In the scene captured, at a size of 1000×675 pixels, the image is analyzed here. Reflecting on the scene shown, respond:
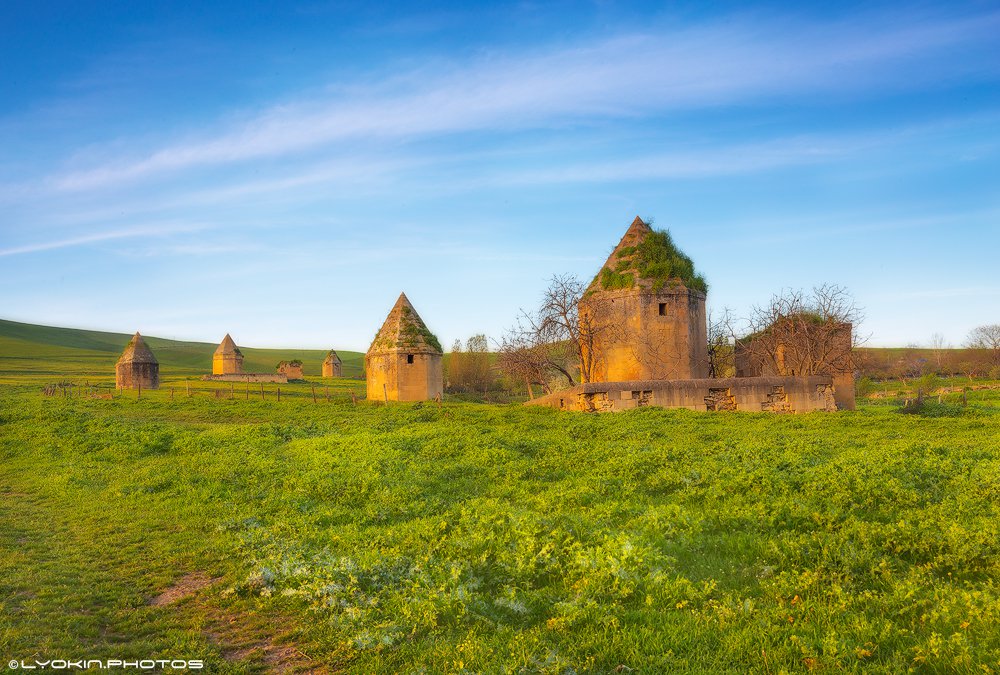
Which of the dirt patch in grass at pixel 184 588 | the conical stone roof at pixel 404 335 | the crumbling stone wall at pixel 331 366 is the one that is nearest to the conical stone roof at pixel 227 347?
the crumbling stone wall at pixel 331 366

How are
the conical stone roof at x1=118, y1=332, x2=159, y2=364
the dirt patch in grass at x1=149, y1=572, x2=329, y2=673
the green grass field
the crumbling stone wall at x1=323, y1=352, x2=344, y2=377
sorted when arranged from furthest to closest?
the crumbling stone wall at x1=323, y1=352, x2=344, y2=377 → the conical stone roof at x1=118, y1=332, x2=159, y2=364 → the dirt patch in grass at x1=149, y1=572, x2=329, y2=673 → the green grass field

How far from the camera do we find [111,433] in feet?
63.8

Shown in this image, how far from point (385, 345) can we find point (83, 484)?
880 inches

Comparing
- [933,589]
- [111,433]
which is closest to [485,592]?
[933,589]

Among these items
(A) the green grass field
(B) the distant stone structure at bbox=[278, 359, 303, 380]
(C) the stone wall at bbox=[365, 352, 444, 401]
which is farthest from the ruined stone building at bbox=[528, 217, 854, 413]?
(B) the distant stone structure at bbox=[278, 359, 303, 380]

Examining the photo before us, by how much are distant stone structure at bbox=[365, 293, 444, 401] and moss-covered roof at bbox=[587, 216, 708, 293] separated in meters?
12.5

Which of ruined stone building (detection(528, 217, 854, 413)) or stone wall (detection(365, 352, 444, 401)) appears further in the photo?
stone wall (detection(365, 352, 444, 401))

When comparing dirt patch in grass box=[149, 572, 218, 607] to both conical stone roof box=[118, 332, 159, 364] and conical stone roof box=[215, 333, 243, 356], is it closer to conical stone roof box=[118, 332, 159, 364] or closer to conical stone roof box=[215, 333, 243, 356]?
conical stone roof box=[118, 332, 159, 364]

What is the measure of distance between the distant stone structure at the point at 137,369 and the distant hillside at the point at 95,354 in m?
33.3

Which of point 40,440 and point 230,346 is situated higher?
point 230,346

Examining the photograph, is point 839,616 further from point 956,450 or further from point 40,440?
point 40,440

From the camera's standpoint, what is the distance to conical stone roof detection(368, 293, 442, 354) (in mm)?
34875

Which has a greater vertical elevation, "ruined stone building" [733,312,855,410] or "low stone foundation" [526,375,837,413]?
"ruined stone building" [733,312,855,410]

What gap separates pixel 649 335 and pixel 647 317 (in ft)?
2.09
